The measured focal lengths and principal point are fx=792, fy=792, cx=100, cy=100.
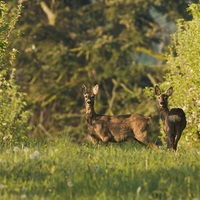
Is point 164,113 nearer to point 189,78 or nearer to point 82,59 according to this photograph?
point 189,78

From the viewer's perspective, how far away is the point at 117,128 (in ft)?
50.9

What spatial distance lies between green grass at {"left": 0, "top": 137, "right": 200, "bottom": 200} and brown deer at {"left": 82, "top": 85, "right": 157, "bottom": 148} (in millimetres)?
3871

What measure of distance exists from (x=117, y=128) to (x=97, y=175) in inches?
241

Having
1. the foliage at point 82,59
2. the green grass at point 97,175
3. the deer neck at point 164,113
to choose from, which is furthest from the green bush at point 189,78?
the foliage at point 82,59

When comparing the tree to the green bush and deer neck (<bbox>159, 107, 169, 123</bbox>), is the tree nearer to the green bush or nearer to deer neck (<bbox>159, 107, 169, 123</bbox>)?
the green bush

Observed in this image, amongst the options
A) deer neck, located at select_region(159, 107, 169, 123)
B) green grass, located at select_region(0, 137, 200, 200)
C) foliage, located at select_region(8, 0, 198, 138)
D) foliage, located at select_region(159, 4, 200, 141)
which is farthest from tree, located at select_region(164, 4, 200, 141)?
foliage, located at select_region(8, 0, 198, 138)

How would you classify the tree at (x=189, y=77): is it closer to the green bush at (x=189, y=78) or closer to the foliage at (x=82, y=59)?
the green bush at (x=189, y=78)

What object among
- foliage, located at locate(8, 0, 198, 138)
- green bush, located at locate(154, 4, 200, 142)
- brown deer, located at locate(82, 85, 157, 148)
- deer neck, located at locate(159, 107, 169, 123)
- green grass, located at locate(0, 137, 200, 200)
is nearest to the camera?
green grass, located at locate(0, 137, 200, 200)

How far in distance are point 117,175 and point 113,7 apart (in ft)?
87.4

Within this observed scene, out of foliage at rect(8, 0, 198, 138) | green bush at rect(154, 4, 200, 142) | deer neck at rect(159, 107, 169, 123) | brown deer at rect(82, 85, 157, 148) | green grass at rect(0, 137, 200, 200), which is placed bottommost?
green grass at rect(0, 137, 200, 200)

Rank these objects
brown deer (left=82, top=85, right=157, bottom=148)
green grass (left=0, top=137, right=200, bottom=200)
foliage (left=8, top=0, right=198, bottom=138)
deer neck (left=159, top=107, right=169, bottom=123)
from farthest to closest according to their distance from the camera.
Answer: foliage (left=8, top=0, right=198, bottom=138)
brown deer (left=82, top=85, right=157, bottom=148)
deer neck (left=159, top=107, right=169, bottom=123)
green grass (left=0, top=137, right=200, bottom=200)

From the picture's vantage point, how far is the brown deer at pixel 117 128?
15.4m

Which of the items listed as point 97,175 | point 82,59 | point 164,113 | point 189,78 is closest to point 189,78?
point 189,78

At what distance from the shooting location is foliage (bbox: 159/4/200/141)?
17.2 metres
